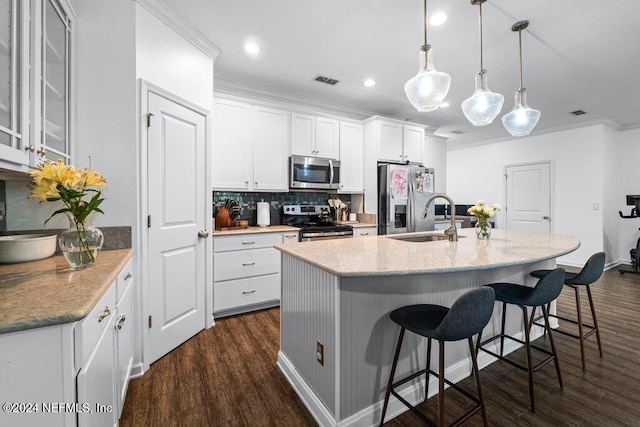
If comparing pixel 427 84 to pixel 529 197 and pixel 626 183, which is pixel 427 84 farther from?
pixel 626 183

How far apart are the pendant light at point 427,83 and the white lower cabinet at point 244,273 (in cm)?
206

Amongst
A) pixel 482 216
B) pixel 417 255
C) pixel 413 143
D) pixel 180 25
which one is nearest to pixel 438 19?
pixel 482 216

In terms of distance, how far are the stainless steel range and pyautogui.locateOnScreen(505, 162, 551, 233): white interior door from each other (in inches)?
174

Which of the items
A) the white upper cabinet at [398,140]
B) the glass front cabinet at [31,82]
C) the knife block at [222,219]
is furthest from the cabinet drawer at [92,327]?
the white upper cabinet at [398,140]

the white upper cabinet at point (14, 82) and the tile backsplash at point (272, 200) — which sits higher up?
the white upper cabinet at point (14, 82)

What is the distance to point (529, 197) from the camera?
6.02 meters

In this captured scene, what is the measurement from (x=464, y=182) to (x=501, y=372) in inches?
236

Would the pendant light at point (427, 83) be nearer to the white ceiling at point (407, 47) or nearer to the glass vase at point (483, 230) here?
the white ceiling at point (407, 47)

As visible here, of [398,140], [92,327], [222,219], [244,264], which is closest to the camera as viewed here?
[92,327]

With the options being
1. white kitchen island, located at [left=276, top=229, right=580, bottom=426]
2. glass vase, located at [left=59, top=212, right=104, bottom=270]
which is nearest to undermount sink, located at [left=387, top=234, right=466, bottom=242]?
white kitchen island, located at [left=276, top=229, right=580, bottom=426]

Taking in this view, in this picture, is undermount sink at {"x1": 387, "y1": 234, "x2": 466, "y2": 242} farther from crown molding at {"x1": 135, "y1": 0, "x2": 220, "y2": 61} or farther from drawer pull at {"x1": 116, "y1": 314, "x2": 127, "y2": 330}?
crown molding at {"x1": 135, "y1": 0, "x2": 220, "y2": 61}

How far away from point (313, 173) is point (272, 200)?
2.19ft

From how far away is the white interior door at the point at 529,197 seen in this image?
19.0 ft

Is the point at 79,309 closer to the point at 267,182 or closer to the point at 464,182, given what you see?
the point at 267,182
